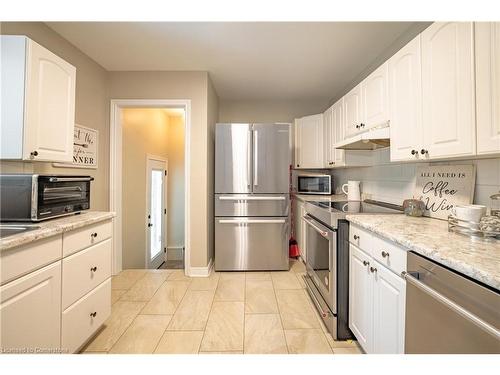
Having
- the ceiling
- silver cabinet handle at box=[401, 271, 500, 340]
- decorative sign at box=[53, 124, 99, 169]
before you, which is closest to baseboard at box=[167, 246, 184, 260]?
decorative sign at box=[53, 124, 99, 169]

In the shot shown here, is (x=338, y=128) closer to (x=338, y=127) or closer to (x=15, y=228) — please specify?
(x=338, y=127)

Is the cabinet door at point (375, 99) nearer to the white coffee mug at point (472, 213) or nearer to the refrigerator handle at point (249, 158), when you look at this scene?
the white coffee mug at point (472, 213)

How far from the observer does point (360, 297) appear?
146 cm

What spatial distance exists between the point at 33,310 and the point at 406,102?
2.43 meters

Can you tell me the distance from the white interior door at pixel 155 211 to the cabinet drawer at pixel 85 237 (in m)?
1.99

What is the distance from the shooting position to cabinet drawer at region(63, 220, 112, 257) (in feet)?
4.22

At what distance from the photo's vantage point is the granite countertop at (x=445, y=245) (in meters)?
0.71

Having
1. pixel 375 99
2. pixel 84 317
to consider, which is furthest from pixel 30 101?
pixel 375 99

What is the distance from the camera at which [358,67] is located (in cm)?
269

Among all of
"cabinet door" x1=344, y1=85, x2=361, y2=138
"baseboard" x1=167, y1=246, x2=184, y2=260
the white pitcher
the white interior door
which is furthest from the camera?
"baseboard" x1=167, y1=246, x2=184, y2=260

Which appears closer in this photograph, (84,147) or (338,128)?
(84,147)

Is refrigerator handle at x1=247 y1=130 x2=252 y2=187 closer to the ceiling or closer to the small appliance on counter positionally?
the ceiling

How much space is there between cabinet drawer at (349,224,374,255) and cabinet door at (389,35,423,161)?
1.93 ft
